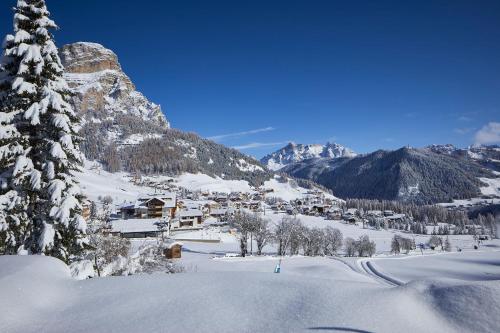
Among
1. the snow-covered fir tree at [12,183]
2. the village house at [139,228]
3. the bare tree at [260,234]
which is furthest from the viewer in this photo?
the village house at [139,228]

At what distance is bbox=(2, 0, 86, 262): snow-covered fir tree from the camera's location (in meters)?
13.6

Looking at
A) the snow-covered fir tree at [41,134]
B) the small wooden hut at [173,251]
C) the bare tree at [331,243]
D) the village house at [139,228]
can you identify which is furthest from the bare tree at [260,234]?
the snow-covered fir tree at [41,134]

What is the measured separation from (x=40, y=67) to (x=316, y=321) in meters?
15.3

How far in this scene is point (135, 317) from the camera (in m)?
6.48

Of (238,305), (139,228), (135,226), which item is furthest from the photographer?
(135,226)

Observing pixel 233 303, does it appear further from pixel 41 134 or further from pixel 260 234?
pixel 260 234

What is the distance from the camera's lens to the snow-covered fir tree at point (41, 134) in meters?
13.6

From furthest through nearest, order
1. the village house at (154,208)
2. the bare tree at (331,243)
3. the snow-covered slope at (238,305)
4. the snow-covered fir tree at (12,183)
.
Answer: the village house at (154,208) → the bare tree at (331,243) → the snow-covered fir tree at (12,183) → the snow-covered slope at (238,305)

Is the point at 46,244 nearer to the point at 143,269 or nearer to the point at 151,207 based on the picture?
the point at 143,269

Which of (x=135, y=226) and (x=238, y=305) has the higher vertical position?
(x=135, y=226)

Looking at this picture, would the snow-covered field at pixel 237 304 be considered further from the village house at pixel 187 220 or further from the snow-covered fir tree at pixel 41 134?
the village house at pixel 187 220

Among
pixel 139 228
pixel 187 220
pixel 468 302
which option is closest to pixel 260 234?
pixel 139 228

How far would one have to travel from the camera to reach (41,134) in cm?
1445

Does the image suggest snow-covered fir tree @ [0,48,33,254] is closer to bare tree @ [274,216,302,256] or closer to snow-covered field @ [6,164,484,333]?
snow-covered field @ [6,164,484,333]
